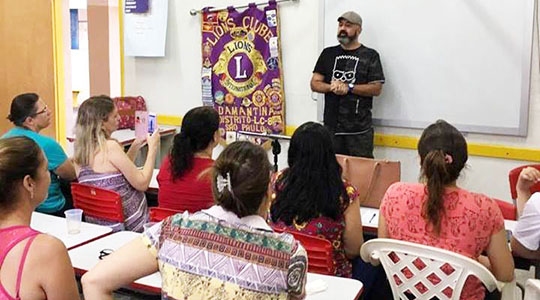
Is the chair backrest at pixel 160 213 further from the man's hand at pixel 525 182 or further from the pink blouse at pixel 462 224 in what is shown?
the man's hand at pixel 525 182

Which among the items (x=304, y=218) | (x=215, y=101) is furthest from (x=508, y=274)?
(x=215, y=101)

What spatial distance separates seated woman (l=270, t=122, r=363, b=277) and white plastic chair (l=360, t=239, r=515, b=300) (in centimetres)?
17

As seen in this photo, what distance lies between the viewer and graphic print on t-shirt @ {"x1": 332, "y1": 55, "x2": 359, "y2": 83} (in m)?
4.32

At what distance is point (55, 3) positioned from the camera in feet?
19.9

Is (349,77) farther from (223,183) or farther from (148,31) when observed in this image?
(223,183)

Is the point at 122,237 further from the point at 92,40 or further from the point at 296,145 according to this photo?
the point at 92,40

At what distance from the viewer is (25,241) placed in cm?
149

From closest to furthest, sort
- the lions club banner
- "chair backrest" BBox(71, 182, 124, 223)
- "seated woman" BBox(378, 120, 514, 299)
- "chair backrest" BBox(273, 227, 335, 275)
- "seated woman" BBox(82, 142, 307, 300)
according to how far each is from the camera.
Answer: "seated woman" BBox(82, 142, 307, 300) → "seated woman" BBox(378, 120, 514, 299) → "chair backrest" BBox(273, 227, 335, 275) → "chair backrest" BBox(71, 182, 124, 223) → the lions club banner

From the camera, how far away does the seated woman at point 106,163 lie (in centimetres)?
306

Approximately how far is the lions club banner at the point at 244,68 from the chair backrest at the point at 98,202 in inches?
87.9

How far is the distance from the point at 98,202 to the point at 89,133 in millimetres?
384

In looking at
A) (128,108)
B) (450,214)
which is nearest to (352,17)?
(128,108)

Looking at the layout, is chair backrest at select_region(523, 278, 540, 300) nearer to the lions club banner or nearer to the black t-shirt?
the black t-shirt

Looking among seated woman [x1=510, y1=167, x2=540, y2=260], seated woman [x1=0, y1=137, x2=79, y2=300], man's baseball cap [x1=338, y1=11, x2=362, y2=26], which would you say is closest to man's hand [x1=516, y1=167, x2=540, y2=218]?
seated woman [x1=510, y1=167, x2=540, y2=260]
